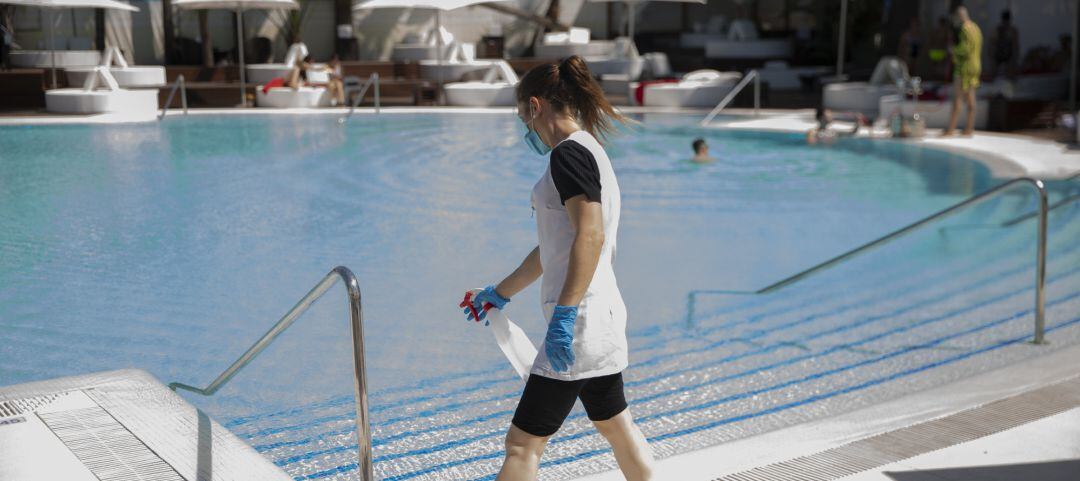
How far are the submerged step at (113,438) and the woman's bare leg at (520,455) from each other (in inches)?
33.9

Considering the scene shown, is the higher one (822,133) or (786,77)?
(786,77)

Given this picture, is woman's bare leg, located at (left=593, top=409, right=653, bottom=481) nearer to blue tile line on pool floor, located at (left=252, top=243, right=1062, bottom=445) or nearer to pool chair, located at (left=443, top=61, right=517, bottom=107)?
blue tile line on pool floor, located at (left=252, top=243, right=1062, bottom=445)

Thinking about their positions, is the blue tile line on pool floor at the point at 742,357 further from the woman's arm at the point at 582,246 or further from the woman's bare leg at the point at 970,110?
the woman's bare leg at the point at 970,110

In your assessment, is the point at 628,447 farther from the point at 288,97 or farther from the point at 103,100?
the point at 288,97

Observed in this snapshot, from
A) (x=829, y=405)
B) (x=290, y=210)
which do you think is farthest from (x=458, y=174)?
(x=829, y=405)

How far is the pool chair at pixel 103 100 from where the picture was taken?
18698 millimetres

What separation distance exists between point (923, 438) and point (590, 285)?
1521mm

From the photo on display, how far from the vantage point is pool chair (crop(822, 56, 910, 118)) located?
60.0ft

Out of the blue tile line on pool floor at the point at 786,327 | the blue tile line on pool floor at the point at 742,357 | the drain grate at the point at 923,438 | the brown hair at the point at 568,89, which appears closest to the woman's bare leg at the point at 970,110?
the blue tile line on pool floor at the point at 786,327

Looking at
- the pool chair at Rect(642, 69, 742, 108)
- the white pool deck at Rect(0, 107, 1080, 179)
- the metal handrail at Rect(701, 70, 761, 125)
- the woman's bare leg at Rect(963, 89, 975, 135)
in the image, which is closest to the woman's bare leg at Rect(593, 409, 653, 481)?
the white pool deck at Rect(0, 107, 1080, 179)

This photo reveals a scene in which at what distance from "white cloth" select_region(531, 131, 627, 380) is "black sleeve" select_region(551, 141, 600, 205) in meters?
0.04

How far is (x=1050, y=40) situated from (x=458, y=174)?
478 inches

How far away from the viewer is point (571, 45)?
2700 centimetres

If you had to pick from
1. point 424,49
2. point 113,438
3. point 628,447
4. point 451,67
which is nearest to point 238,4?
point 451,67
